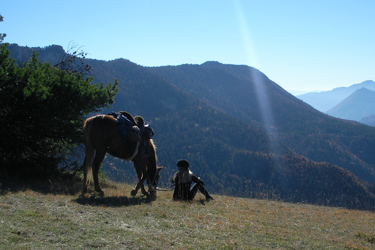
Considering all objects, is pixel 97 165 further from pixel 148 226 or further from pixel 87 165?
pixel 148 226

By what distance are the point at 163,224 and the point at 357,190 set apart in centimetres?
6164

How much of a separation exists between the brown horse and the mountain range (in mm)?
48535

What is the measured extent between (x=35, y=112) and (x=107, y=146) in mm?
2626

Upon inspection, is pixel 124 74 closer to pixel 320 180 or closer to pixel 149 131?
pixel 320 180

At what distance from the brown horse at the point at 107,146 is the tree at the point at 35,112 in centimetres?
160

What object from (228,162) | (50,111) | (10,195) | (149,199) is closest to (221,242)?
(149,199)

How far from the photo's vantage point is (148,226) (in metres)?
6.43

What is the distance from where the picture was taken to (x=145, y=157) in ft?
34.6

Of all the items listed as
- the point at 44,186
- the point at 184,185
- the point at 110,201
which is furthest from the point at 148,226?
the point at 44,186

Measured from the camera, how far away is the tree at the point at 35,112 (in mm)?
9844

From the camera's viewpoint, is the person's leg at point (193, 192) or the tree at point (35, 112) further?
the person's leg at point (193, 192)

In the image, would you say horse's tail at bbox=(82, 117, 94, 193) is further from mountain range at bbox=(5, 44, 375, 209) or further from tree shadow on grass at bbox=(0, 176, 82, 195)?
mountain range at bbox=(5, 44, 375, 209)

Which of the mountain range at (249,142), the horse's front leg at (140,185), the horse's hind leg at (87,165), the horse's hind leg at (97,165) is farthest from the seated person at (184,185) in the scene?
the mountain range at (249,142)

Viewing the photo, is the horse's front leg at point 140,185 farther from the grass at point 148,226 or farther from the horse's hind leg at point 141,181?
the grass at point 148,226
